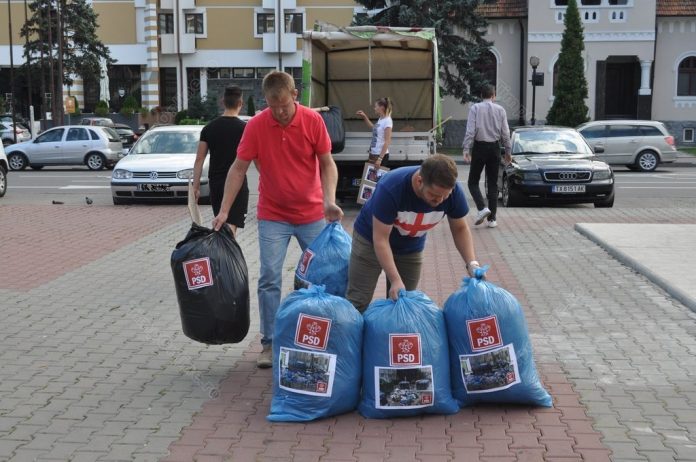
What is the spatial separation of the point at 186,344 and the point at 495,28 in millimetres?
36424

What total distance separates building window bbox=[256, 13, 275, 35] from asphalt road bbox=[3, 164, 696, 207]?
2652cm

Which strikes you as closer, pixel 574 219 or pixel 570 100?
pixel 574 219

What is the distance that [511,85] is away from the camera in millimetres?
42000

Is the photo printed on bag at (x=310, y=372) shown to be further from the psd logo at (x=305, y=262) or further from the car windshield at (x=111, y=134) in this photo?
the car windshield at (x=111, y=134)

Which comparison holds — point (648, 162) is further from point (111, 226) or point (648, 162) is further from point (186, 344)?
point (186, 344)

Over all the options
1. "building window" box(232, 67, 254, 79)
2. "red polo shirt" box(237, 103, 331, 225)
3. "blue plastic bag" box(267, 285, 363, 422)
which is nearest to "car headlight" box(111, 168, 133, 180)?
"red polo shirt" box(237, 103, 331, 225)

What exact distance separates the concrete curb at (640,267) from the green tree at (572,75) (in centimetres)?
2499

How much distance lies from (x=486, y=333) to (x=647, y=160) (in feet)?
80.7

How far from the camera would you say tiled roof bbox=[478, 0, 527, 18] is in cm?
4103

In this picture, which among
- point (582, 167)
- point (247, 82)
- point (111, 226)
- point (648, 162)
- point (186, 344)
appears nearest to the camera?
point (186, 344)

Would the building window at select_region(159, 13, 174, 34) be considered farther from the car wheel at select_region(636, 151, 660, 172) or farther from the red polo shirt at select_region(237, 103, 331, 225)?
the red polo shirt at select_region(237, 103, 331, 225)

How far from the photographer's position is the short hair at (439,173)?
5.16 metres

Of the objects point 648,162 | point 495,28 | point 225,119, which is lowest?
point 648,162

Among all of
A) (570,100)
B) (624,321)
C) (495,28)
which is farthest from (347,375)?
(495,28)
